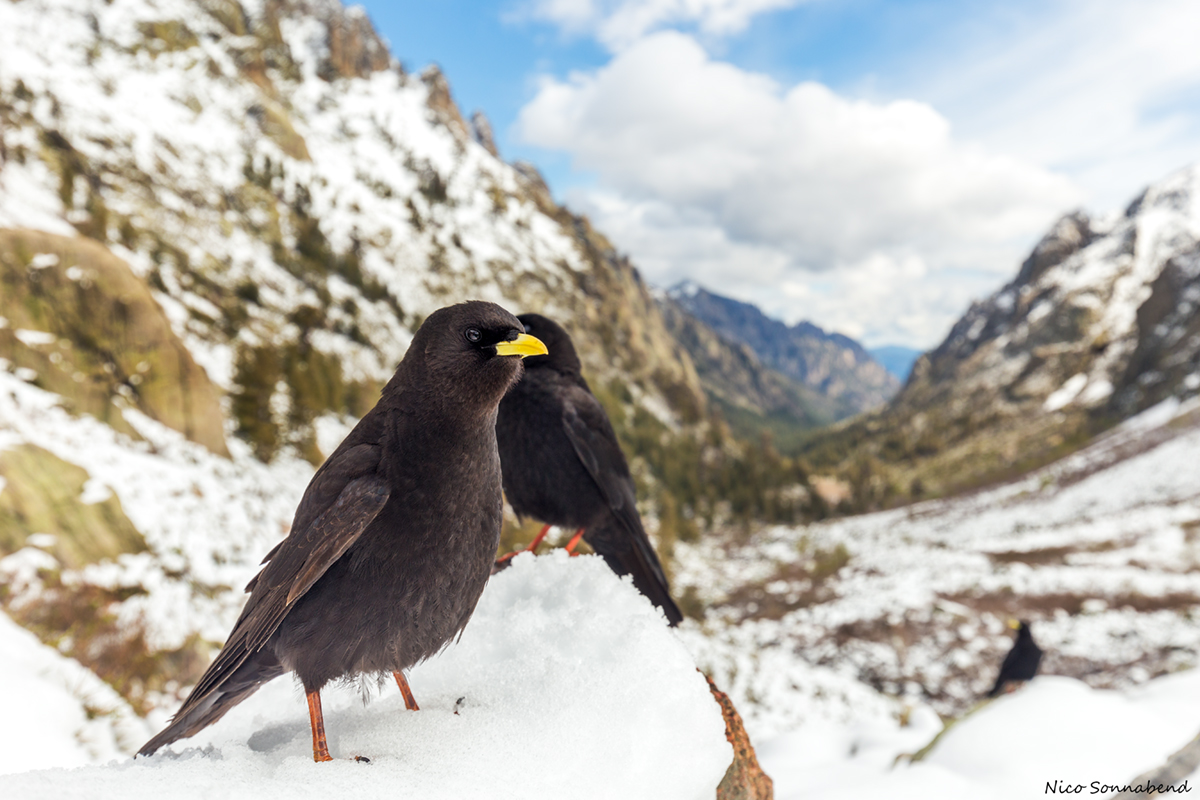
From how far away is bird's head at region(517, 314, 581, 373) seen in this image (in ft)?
15.7

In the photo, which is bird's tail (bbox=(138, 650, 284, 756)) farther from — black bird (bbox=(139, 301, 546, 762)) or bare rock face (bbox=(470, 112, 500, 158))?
bare rock face (bbox=(470, 112, 500, 158))

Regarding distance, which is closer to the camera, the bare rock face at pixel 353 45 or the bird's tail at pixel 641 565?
the bird's tail at pixel 641 565

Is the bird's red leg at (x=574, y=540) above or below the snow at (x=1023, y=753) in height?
above

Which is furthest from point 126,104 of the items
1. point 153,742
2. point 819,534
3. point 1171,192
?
point 1171,192

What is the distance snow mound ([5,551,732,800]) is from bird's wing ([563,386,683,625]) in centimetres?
80

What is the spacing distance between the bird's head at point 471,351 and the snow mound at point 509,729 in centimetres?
163

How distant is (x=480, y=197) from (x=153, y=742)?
105 metres

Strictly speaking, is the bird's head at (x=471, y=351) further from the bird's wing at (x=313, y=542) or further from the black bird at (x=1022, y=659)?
the black bird at (x=1022, y=659)

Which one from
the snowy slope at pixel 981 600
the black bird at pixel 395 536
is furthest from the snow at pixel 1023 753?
the snowy slope at pixel 981 600

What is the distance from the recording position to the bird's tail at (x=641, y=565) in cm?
456

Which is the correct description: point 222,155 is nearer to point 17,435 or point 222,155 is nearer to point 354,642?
point 17,435

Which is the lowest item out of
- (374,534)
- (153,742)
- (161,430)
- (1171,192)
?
(153,742)

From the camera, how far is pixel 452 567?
9.21 ft

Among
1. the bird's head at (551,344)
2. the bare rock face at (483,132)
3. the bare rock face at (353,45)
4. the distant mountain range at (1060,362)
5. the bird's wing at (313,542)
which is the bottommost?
the bird's wing at (313,542)
